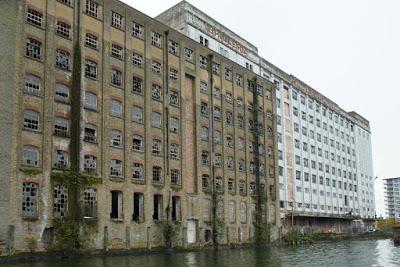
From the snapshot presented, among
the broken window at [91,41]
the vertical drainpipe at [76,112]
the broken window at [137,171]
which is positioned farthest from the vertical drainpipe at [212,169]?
the vertical drainpipe at [76,112]

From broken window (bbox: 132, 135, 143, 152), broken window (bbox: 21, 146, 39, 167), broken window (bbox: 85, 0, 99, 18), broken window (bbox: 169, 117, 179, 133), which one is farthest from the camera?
broken window (bbox: 169, 117, 179, 133)

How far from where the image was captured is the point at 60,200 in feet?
123

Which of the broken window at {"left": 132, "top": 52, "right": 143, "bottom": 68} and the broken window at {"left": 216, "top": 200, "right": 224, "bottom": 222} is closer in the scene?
the broken window at {"left": 132, "top": 52, "right": 143, "bottom": 68}

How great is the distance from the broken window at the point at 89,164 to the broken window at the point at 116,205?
9.91 feet

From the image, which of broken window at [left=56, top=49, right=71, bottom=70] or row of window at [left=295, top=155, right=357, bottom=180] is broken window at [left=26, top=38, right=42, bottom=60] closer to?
broken window at [left=56, top=49, right=71, bottom=70]

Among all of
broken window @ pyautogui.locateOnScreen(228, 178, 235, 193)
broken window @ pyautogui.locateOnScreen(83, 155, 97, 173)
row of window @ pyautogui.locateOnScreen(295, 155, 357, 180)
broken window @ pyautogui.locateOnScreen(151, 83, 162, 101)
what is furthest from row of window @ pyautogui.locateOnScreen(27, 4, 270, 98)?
row of window @ pyautogui.locateOnScreen(295, 155, 357, 180)

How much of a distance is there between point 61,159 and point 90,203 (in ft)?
13.8

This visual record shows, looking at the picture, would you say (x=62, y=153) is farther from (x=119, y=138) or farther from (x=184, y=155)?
(x=184, y=155)

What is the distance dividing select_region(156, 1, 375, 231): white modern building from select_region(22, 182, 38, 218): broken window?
30335mm

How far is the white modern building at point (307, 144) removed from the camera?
6500 cm

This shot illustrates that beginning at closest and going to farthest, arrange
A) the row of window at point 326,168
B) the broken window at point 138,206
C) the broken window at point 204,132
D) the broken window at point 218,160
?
the broken window at point 138,206 < the broken window at point 204,132 < the broken window at point 218,160 < the row of window at point 326,168

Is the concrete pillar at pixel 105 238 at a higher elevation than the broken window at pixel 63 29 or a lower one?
lower

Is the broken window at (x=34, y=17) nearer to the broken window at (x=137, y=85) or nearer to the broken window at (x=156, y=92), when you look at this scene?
the broken window at (x=137, y=85)

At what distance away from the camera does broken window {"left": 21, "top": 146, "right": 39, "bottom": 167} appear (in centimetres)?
3585
